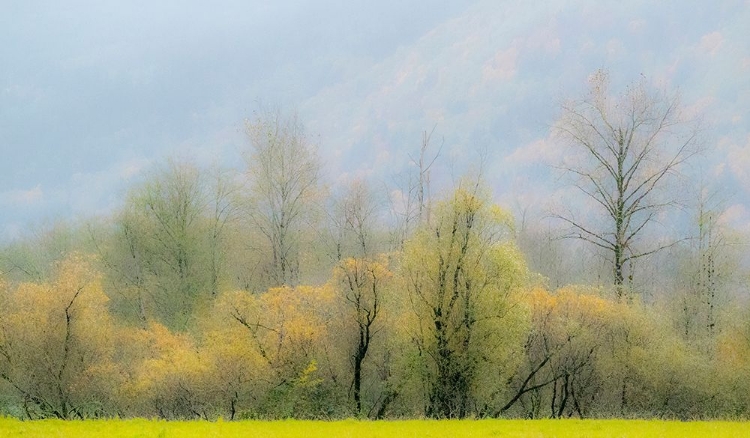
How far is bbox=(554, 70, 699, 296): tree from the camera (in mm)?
42625

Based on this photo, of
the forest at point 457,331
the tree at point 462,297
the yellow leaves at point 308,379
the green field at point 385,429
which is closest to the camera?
the green field at point 385,429

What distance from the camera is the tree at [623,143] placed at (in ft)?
140

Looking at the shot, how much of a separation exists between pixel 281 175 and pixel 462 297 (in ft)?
89.8

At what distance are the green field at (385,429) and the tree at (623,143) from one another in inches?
844

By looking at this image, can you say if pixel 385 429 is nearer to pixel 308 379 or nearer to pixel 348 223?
pixel 308 379

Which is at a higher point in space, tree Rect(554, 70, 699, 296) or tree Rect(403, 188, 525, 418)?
tree Rect(554, 70, 699, 296)

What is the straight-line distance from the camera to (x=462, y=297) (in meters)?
32.4

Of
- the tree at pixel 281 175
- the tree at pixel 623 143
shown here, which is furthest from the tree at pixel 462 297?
the tree at pixel 281 175

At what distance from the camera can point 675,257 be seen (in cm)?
6581

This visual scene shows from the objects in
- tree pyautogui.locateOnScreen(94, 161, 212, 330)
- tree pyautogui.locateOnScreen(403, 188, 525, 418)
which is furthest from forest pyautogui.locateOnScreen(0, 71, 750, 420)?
tree pyautogui.locateOnScreen(94, 161, 212, 330)

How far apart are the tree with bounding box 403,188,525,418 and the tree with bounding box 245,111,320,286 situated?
2269 centimetres

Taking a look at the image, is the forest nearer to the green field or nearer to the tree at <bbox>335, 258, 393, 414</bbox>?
the tree at <bbox>335, 258, 393, 414</bbox>

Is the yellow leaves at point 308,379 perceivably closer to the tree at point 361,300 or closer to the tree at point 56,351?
the tree at point 361,300

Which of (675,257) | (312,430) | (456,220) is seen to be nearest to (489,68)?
(675,257)
